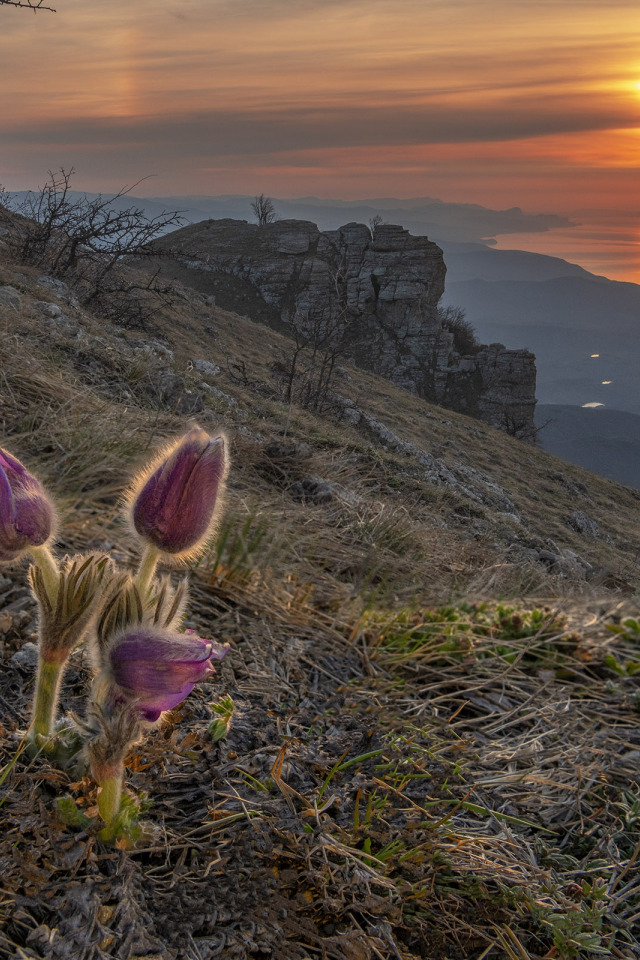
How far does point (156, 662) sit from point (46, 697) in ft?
1.31

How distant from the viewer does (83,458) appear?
336 cm

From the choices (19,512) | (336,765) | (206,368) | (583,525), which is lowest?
(583,525)

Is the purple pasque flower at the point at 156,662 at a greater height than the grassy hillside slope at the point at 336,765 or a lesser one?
greater

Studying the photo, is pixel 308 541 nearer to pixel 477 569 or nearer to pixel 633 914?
pixel 477 569

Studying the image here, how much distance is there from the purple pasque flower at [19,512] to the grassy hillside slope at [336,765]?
0.39 m

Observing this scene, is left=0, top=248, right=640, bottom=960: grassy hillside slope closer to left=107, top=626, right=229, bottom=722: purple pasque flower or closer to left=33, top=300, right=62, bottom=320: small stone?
left=107, top=626, right=229, bottom=722: purple pasque flower

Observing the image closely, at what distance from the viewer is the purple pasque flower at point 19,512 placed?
1.25 metres

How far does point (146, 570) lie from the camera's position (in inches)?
53.3

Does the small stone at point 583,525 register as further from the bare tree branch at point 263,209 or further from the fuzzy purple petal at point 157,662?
the bare tree branch at point 263,209

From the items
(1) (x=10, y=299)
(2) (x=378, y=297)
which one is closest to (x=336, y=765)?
(1) (x=10, y=299)

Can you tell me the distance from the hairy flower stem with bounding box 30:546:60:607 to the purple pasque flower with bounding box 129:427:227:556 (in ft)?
0.57

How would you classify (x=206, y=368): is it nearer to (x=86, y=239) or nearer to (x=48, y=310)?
(x=86, y=239)

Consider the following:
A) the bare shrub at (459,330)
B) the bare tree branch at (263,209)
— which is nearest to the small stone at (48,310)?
the bare shrub at (459,330)

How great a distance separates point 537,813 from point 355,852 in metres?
0.61
